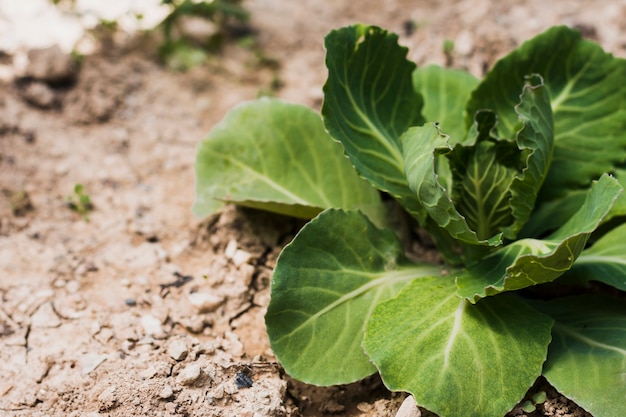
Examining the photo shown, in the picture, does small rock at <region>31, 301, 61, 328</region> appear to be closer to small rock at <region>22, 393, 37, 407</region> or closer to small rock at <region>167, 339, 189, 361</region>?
small rock at <region>22, 393, 37, 407</region>

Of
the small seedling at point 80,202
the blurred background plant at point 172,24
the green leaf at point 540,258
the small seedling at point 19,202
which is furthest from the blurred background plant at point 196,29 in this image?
the green leaf at point 540,258

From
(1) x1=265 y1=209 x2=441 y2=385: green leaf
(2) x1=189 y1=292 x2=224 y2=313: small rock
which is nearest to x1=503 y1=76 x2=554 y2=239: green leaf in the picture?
(1) x1=265 y1=209 x2=441 y2=385: green leaf

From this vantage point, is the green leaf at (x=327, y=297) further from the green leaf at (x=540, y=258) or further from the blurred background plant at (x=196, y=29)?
the blurred background plant at (x=196, y=29)

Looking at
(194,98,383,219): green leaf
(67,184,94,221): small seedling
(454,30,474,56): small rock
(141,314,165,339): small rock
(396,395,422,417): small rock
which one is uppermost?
(454,30,474,56): small rock

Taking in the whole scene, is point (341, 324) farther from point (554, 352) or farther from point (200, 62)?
point (200, 62)

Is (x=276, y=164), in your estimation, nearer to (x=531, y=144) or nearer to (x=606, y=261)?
(x=531, y=144)

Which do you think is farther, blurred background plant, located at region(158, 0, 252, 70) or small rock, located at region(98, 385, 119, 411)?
blurred background plant, located at region(158, 0, 252, 70)

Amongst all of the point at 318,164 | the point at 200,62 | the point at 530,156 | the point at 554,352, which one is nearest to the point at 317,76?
the point at 200,62
